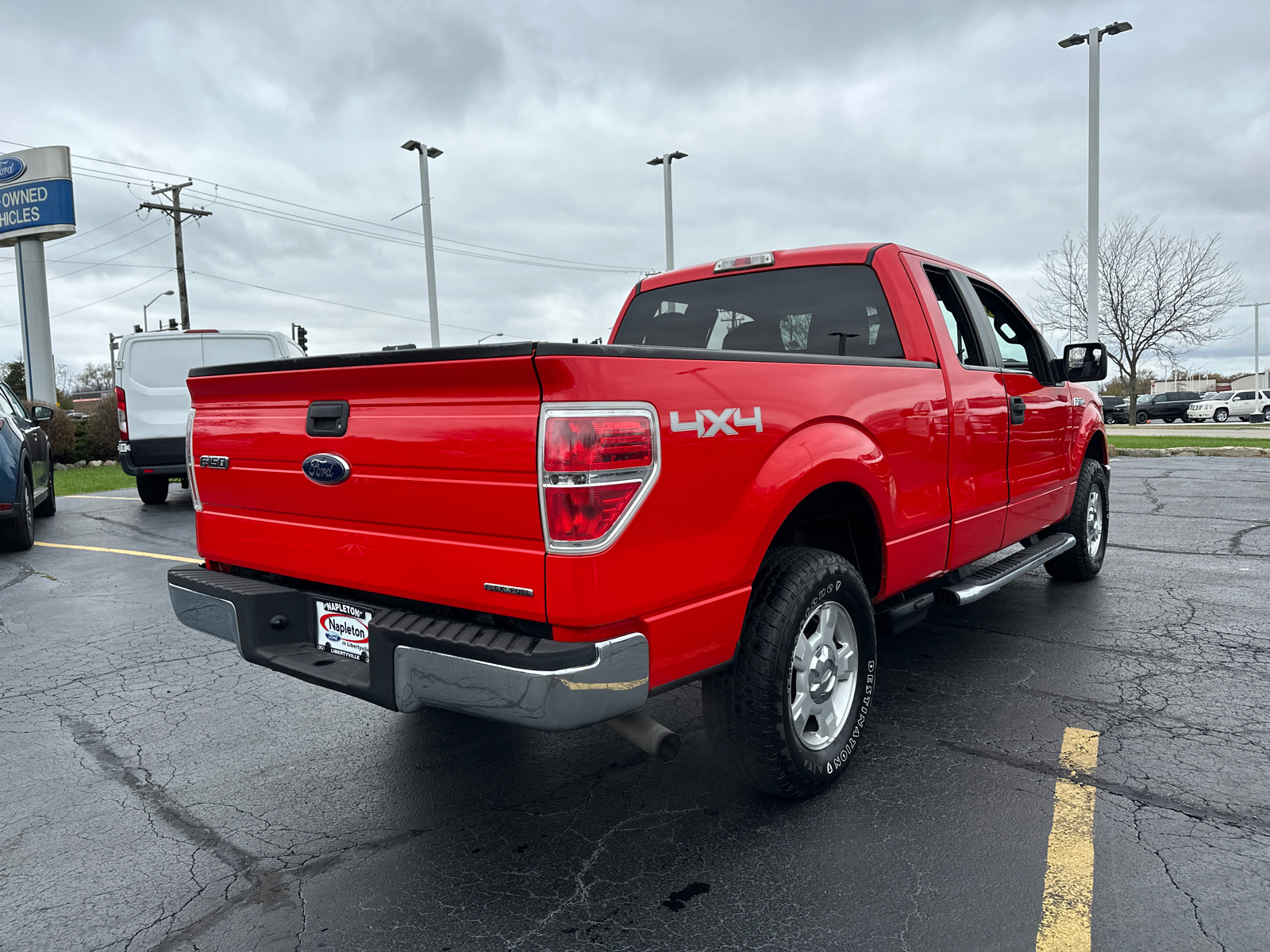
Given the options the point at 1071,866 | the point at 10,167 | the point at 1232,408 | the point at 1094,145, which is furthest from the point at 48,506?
the point at 1232,408

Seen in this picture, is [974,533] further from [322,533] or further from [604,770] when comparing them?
[322,533]

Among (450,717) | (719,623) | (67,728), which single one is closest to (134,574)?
(67,728)

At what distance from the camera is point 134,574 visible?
7.20 metres

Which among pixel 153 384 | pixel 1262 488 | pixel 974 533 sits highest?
pixel 153 384

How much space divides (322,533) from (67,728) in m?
1.93

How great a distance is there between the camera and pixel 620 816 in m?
3.00

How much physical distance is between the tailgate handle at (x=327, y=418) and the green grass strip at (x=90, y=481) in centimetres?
1263

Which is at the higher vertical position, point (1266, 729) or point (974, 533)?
point (974, 533)

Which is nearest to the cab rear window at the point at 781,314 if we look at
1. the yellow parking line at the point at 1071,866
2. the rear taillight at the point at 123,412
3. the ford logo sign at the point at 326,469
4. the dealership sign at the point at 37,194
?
the ford logo sign at the point at 326,469

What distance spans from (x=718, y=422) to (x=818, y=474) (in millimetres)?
571

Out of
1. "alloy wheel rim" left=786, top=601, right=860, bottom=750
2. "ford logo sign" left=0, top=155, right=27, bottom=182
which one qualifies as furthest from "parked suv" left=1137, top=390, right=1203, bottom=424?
"alloy wheel rim" left=786, top=601, right=860, bottom=750

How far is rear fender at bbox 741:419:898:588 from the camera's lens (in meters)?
2.82

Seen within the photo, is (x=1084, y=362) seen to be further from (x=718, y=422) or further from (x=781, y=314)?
(x=718, y=422)

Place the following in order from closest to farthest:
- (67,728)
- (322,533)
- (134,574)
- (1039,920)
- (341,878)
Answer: (1039,920)
(341,878)
(322,533)
(67,728)
(134,574)
